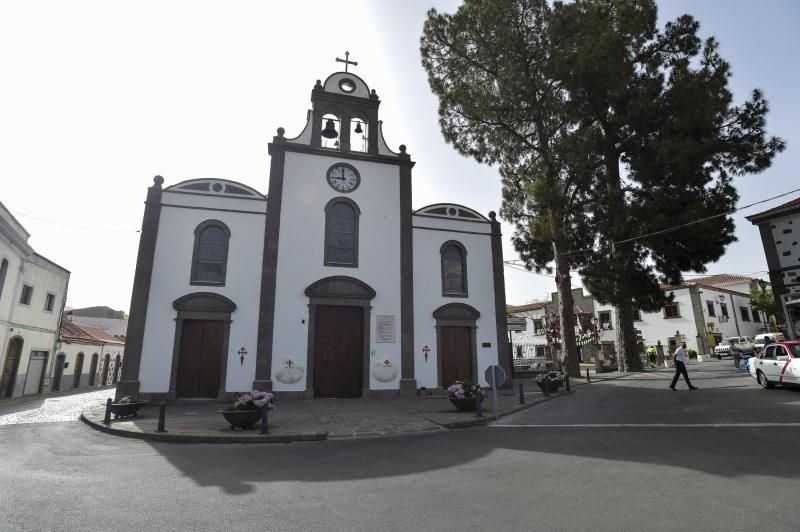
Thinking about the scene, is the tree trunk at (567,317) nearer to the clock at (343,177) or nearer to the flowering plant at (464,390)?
the clock at (343,177)

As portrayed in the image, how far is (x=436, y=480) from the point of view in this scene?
5.38m

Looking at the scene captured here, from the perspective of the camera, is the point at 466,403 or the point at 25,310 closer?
the point at 466,403

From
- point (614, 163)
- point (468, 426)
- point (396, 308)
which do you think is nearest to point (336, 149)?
point (396, 308)

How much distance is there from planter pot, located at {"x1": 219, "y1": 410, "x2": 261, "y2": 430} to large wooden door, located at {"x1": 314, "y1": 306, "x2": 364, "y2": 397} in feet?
20.8

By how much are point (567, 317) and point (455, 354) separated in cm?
714


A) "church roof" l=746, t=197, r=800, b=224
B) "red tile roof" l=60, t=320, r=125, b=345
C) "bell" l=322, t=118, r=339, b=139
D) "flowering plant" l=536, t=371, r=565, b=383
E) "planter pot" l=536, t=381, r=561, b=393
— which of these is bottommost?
"planter pot" l=536, t=381, r=561, b=393

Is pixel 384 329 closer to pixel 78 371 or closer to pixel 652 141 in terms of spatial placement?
pixel 652 141

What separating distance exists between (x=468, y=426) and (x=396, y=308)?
751 centimetres

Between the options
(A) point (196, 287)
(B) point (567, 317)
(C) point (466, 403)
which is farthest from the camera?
(B) point (567, 317)

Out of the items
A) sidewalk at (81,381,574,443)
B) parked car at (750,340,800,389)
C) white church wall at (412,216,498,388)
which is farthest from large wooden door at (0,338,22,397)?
parked car at (750,340,800,389)

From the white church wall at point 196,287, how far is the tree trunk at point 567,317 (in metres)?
14.5

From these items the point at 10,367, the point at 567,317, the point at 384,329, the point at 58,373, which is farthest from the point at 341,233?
the point at 58,373

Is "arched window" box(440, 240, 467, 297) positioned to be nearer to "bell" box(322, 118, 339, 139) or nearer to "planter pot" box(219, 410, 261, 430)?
"bell" box(322, 118, 339, 139)

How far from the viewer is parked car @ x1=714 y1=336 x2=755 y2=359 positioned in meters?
34.5
